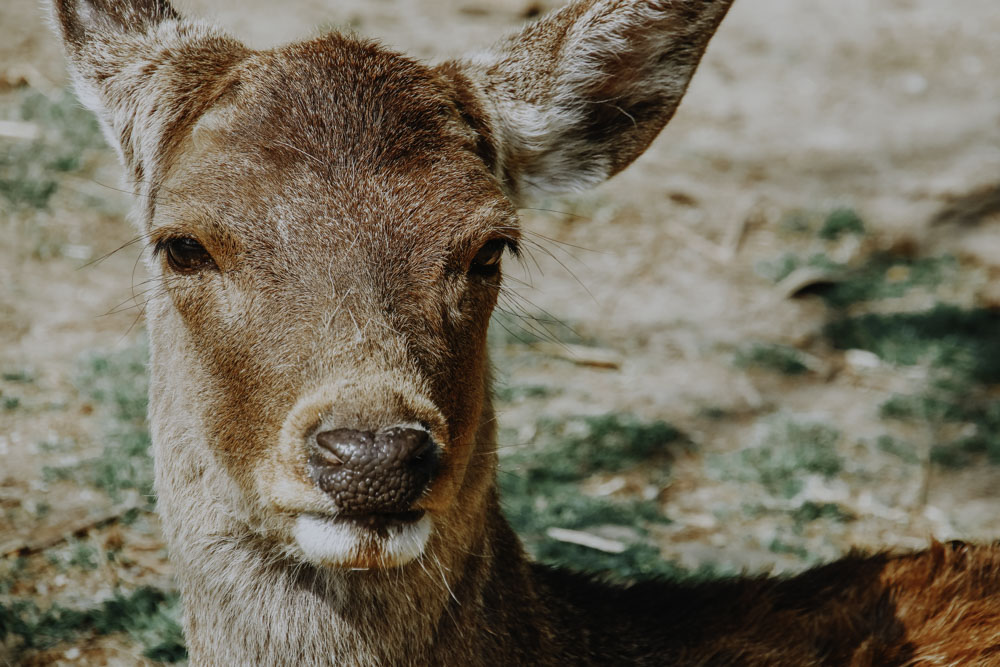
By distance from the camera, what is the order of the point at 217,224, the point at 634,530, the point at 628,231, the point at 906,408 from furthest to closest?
the point at 628,231
the point at 906,408
the point at 634,530
the point at 217,224

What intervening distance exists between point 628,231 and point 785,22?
5.02 m

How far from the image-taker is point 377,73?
11.0 feet

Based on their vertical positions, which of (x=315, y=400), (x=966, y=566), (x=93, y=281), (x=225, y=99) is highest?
(x=225, y=99)

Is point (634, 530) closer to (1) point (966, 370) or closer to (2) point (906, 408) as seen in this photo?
(2) point (906, 408)

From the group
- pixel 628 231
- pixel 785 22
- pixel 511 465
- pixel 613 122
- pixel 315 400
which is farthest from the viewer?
pixel 785 22

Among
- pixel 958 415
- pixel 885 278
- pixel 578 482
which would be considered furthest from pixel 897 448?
pixel 885 278

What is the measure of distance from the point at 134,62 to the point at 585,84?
1.53m

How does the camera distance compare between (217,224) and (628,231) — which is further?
(628,231)

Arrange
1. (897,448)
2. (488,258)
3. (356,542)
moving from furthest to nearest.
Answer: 1. (897,448)
2. (488,258)
3. (356,542)

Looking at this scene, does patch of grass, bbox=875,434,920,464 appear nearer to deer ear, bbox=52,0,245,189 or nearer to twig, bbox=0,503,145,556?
twig, bbox=0,503,145,556

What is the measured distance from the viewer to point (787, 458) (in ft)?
20.5

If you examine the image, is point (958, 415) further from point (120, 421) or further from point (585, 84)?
point (120, 421)

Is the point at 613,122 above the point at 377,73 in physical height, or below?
below

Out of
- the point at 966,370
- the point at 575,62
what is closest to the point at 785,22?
the point at 966,370
